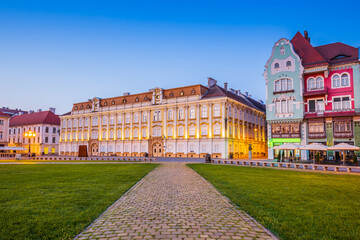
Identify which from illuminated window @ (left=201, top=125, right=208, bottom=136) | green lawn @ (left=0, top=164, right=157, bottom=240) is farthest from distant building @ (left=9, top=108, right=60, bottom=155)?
green lawn @ (left=0, top=164, right=157, bottom=240)

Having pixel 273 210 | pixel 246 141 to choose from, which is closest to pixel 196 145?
pixel 246 141

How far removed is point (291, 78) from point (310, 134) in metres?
8.57

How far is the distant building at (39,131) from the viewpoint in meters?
79.0

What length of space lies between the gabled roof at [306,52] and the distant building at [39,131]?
2658 inches

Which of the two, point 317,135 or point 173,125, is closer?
point 317,135

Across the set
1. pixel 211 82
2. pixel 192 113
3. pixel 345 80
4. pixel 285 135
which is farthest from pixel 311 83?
pixel 211 82

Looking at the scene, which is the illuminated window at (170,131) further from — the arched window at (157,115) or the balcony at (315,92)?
the balcony at (315,92)

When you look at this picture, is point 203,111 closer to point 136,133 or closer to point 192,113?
point 192,113

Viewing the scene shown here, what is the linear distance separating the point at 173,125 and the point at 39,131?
45.2 m

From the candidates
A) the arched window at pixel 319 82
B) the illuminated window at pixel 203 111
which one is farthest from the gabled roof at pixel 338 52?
the illuminated window at pixel 203 111

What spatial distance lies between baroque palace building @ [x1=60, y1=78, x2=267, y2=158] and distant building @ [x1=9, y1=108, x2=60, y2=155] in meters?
11.6

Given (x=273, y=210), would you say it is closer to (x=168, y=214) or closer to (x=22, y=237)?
(x=168, y=214)

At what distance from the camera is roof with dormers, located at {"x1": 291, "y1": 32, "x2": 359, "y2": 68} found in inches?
1487

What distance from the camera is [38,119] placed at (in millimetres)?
81000
